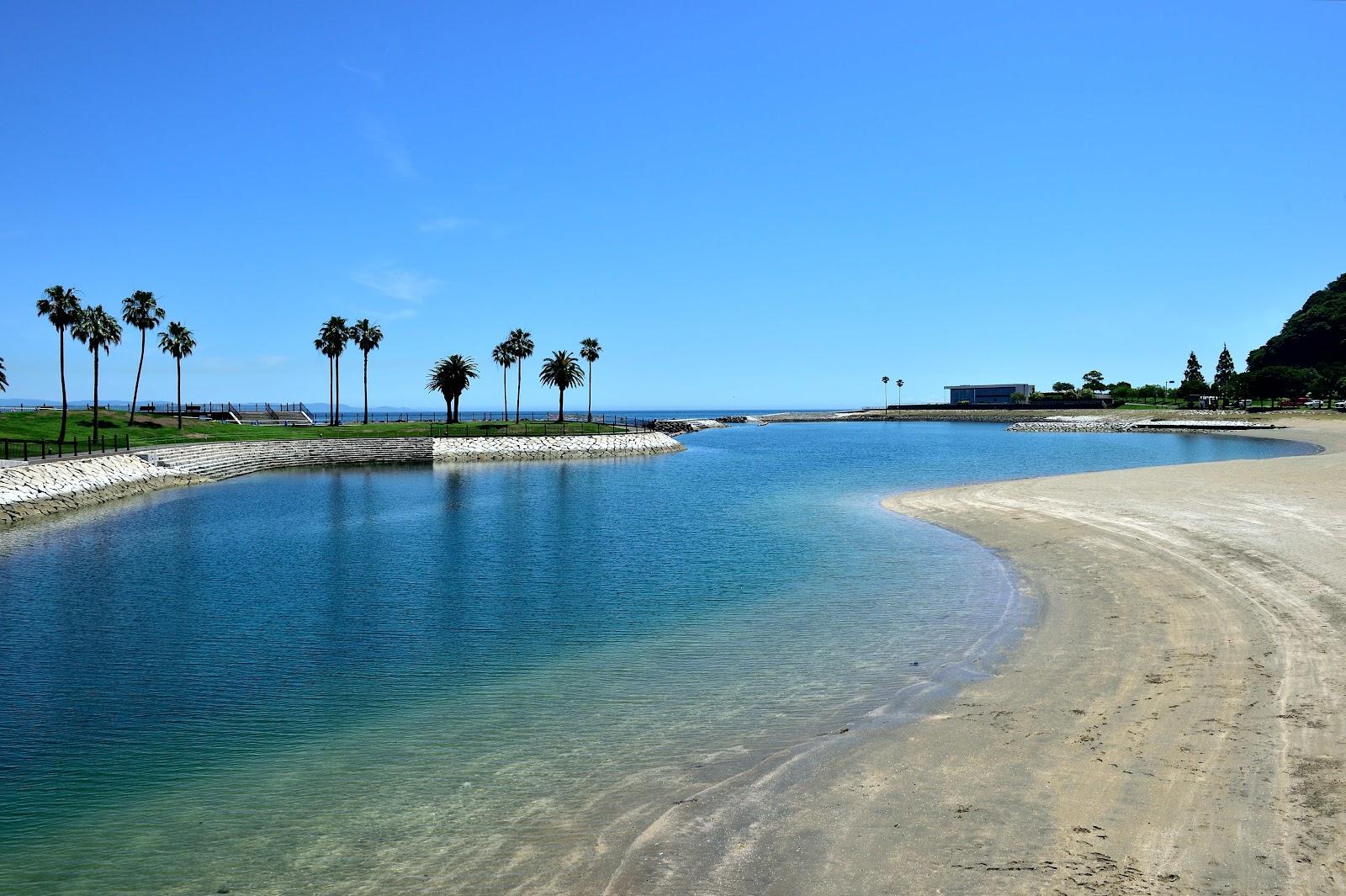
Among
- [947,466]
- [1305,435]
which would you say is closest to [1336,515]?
[947,466]

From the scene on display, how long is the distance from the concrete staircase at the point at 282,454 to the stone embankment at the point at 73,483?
2.95 metres

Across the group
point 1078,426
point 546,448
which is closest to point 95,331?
point 546,448

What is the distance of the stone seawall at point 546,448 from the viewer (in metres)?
84.1

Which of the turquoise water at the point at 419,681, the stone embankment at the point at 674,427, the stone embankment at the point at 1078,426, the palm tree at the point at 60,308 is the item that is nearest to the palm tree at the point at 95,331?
the palm tree at the point at 60,308

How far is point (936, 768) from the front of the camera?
10320mm

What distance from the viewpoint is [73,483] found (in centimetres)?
4444

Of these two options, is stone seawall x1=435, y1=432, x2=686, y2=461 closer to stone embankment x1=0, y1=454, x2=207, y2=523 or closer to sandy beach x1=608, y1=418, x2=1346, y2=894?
stone embankment x1=0, y1=454, x2=207, y2=523

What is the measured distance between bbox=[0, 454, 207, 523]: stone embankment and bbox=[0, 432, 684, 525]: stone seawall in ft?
0.18

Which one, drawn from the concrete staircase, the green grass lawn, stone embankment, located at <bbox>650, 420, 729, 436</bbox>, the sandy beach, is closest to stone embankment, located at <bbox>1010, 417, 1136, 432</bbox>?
stone embankment, located at <bbox>650, 420, 729, 436</bbox>

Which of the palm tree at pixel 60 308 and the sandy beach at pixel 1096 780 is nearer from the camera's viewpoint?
the sandy beach at pixel 1096 780

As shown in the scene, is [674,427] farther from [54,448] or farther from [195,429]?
[54,448]

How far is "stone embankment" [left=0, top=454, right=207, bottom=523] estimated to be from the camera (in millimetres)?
38906

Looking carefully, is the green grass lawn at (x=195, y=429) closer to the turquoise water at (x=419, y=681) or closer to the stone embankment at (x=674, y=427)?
the stone embankment at (x=674, y=427)

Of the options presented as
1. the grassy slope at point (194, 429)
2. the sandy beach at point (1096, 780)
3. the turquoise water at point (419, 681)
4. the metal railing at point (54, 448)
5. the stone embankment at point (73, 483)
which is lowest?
the turquoise water at point (419, 681)
